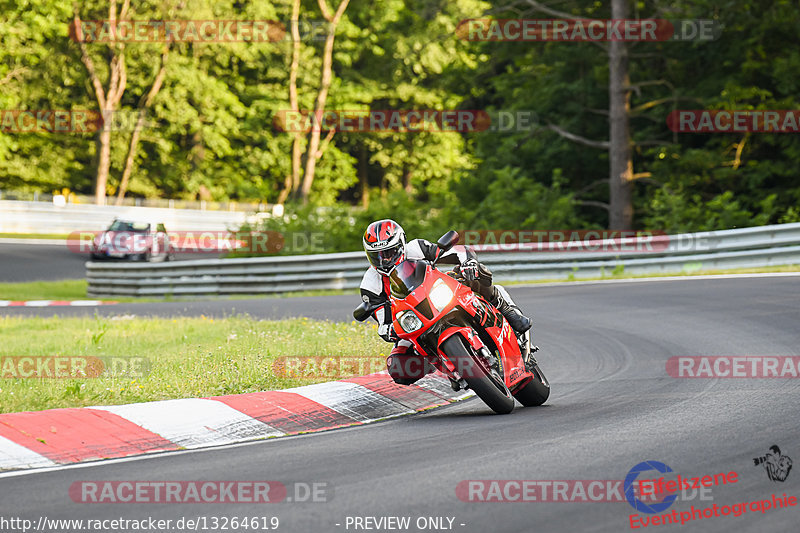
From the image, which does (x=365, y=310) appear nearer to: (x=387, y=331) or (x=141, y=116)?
(x=387, y=331)

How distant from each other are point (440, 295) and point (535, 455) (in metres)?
1.83

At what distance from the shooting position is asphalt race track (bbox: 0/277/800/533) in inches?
189

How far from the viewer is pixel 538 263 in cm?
1923

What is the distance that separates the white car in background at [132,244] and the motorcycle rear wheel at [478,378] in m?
26.5

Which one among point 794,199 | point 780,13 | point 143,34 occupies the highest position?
point 143,34

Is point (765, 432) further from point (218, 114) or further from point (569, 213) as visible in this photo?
point (218, 114)

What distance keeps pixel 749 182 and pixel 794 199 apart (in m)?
1.08

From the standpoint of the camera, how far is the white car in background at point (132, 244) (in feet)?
107

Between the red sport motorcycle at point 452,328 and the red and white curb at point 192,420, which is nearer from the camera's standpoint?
the red and white curb at point 192,420

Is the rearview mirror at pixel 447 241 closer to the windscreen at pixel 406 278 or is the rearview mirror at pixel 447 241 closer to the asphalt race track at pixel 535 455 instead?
the windscreen at pixel 406 278

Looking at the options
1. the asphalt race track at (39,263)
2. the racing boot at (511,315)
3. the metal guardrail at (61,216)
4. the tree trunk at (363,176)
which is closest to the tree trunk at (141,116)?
the metal guardrail at (61,216)

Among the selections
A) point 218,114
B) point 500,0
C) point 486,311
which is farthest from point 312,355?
point 218,114

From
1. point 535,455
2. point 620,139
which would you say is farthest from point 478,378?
point 620,139

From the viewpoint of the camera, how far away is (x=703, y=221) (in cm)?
2225
